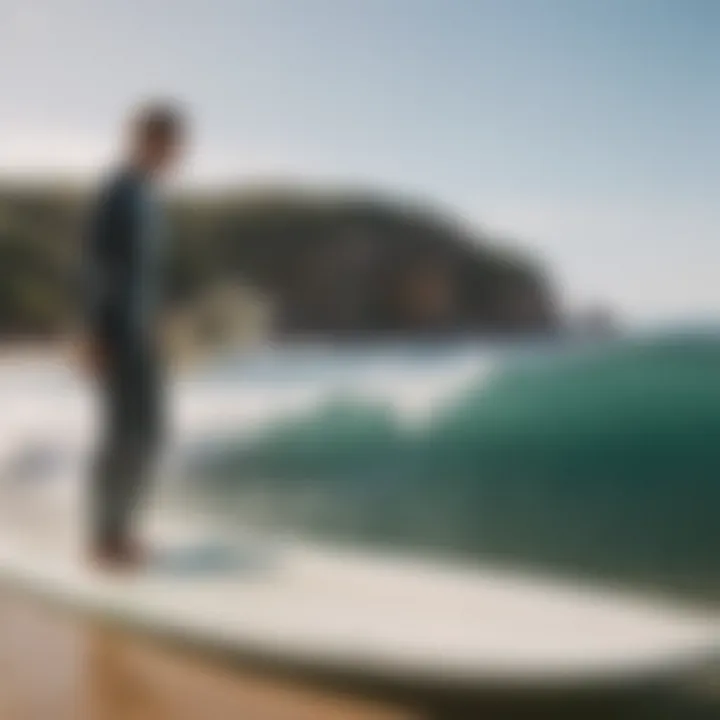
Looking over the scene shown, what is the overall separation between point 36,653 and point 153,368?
352 millimetres

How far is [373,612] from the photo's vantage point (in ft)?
3.74

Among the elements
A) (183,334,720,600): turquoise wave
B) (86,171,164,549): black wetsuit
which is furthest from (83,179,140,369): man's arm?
(183,334,720,600): turquoise wave

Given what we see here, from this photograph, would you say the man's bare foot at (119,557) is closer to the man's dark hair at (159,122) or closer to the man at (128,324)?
the man at (128,324)

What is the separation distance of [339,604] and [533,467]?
247 mm

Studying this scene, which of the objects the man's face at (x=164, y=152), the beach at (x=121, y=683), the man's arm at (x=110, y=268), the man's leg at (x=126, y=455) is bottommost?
the beach at (x=121, y=683)

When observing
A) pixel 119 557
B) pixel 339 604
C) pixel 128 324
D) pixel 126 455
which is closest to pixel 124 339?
pixel 128 324

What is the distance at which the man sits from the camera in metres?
1.20

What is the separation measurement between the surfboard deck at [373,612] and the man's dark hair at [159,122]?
424 millimetres

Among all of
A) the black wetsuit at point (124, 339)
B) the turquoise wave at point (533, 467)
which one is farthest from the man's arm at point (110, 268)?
the turquoise wave at point (533, 467)

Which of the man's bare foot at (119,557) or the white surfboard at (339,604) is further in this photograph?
the man's bare foot at (119,557)

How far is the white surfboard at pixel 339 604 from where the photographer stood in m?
1.09

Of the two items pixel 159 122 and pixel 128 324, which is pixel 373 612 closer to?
pixel 128 324

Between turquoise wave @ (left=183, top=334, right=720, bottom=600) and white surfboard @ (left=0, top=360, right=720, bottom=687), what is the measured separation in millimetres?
35

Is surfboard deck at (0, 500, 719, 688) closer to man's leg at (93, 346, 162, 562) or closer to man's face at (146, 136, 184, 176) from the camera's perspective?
man's leg at (93, 346, 162, 562)
